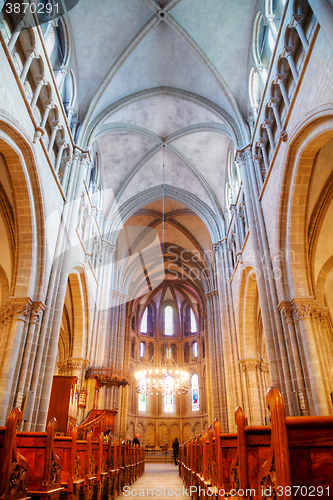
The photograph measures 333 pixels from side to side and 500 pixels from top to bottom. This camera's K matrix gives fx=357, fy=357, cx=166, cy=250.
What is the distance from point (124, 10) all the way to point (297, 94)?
8.66 metres

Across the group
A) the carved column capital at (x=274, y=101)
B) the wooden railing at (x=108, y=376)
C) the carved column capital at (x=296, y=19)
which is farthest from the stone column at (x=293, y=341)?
the wooden railing at (x=108, y=376)

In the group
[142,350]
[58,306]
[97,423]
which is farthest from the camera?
[142,350]

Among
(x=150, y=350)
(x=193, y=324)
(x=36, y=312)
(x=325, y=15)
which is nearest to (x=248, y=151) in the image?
(x=325, y=15)

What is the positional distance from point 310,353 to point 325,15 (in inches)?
286

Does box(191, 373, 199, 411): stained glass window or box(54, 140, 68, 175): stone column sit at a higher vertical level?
box(54, 140, 68, 175): stone column

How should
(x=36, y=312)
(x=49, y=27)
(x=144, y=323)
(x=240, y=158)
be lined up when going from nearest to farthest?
(x=36, y=312) → (x=49, y=27) → (x=240, y=158) → (x=144, y=323)

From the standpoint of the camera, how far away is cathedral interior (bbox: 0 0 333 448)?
29.1ft

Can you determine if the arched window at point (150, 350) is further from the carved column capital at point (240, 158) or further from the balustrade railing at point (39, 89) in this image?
the balustrade railing at point (39, 89)

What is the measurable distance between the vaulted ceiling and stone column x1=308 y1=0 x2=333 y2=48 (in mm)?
7151

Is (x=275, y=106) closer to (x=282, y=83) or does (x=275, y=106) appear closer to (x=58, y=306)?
(x=282, y=83)

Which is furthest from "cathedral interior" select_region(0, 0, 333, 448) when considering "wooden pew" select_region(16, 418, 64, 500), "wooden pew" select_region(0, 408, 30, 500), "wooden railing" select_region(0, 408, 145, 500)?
"wooden pew" select_region(0, 408, 30, 500)

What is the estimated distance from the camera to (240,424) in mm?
2797

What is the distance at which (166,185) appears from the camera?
70.4ft

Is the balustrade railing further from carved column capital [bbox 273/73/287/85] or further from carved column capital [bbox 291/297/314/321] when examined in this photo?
carved column capital [bbox 291/297/314/321]
